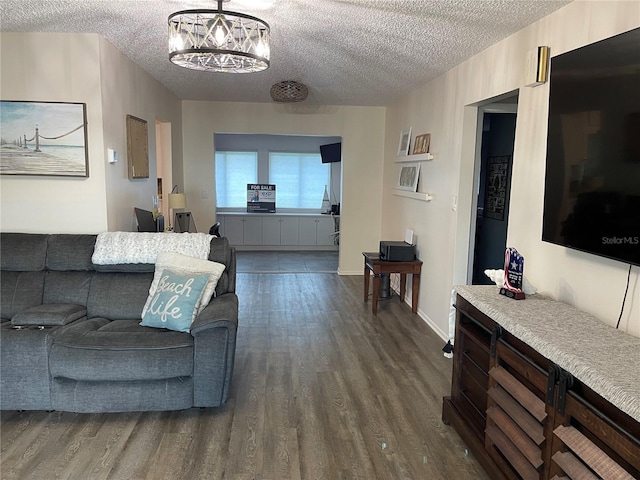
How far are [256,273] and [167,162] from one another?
1964 mm

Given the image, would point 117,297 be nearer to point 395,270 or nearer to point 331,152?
point 395,270

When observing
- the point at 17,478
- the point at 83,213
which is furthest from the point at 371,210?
the point at 17,478

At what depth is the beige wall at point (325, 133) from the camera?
6379 millimetres

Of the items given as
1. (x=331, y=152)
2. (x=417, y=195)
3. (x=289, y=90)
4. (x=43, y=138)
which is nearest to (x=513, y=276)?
(x=417, y=195)

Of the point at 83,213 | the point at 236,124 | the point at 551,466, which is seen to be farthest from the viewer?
the point at 236,124

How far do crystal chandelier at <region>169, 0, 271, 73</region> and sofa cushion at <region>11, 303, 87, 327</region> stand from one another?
1.69 m

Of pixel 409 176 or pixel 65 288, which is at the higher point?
pixel 409 176

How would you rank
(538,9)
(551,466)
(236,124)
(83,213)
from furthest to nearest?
(236,124)
(83,213)
(538,9)
(551,466)

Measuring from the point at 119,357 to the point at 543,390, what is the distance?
2133 mm

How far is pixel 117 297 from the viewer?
3.14 metres

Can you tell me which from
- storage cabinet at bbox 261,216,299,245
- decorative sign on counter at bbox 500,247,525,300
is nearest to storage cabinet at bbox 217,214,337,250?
storage cabinet at bbox 261,216,299,245

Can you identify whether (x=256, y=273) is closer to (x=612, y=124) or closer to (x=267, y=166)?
(x=267, y=166)

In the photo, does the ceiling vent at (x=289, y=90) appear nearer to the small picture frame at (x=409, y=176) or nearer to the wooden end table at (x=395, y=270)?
the small picture frame at (x=409, y=176)

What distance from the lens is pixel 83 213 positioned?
3564mm
